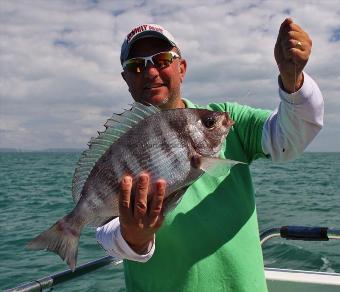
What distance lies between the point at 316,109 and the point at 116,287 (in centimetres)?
576

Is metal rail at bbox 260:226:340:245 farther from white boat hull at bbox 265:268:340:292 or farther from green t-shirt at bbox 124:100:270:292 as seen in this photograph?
green t-shirt at bbox 124:100:270:292

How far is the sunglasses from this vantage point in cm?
273

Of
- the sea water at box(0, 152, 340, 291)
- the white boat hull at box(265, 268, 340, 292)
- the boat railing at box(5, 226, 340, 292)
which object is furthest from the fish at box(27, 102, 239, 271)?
the white boat hull at box(265, 268, 340, 292)

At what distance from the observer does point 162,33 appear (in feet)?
9.09

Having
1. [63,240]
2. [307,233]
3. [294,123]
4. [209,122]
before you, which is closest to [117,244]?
[63,240]

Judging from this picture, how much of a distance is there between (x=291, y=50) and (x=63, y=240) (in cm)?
139

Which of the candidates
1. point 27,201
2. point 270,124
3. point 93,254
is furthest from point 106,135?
point 27,201

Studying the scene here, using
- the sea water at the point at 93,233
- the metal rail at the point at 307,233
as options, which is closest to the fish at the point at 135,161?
the sea water at the point at 93,233

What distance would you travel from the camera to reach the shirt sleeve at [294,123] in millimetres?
2215

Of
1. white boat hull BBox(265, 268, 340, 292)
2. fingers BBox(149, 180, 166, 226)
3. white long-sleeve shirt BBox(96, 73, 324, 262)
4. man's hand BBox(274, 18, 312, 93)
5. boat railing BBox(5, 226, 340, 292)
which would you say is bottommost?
white boat hull BBox(265, 268, 340, 292)

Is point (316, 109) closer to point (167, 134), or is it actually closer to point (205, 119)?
point (205, 119)

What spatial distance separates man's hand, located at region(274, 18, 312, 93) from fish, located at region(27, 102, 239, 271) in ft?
1.44

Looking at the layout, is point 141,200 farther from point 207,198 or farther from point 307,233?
point 307,233

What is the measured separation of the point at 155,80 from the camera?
2689 mm
